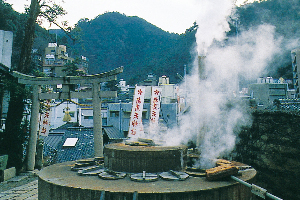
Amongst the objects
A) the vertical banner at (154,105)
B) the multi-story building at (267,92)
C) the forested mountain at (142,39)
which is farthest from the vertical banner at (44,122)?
the multi-story building at (267,92)

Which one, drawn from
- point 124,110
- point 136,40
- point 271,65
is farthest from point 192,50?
point 136,40

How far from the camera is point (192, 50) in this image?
6347 cm

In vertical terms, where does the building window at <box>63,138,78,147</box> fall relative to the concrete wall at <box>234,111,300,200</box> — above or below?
below

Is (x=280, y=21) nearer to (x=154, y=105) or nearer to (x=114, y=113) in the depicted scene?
(x=114, y=113)

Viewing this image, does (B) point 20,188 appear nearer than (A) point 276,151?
No

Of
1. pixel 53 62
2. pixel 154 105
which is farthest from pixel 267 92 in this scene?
pixel 53 62

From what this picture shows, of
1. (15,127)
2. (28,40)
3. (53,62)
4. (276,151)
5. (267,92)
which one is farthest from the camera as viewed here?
(53,62)

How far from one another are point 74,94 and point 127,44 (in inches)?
3686

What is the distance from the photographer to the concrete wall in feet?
27.0

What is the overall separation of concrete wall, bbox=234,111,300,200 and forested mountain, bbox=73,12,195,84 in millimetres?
57172

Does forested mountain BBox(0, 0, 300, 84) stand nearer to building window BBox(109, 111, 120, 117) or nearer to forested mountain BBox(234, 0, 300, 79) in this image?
forested mountain BBox(234, 0, 300, 79)

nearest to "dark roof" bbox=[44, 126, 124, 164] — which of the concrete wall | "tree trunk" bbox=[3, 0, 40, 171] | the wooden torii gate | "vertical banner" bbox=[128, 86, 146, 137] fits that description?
"vertical banner" bbox=[128, 86, 146, 137]

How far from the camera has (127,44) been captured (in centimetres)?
10325

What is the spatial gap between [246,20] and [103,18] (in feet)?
262
